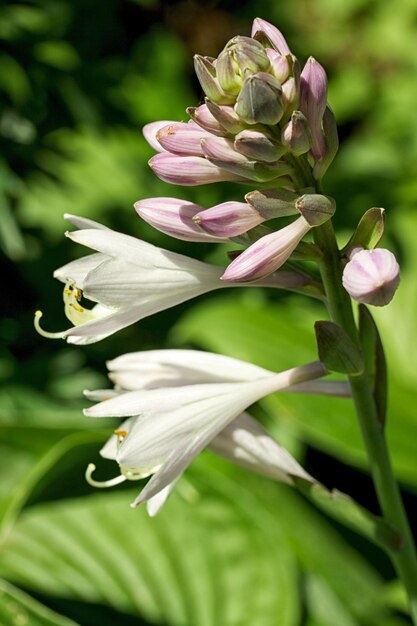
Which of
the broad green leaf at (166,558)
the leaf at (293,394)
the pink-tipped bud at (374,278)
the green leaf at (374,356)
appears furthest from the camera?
the leaf at (293,394)

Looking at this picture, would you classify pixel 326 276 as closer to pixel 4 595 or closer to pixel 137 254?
pixel 137 254

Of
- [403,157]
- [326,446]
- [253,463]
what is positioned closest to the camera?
[253,463]

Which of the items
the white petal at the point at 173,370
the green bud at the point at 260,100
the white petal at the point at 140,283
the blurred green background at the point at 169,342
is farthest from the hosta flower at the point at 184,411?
the blurred green background at the point at 169,342

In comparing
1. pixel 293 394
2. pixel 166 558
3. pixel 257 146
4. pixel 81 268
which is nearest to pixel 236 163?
pixel 257 146

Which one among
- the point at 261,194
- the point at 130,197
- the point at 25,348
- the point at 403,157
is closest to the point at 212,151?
the point at 261,194

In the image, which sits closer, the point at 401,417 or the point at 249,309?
the point at 401,417

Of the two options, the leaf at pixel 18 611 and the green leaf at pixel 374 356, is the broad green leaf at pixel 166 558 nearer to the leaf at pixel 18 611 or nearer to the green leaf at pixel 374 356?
the leaf at pixel 18 611

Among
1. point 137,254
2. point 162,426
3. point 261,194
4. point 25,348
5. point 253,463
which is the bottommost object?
point 25,348
